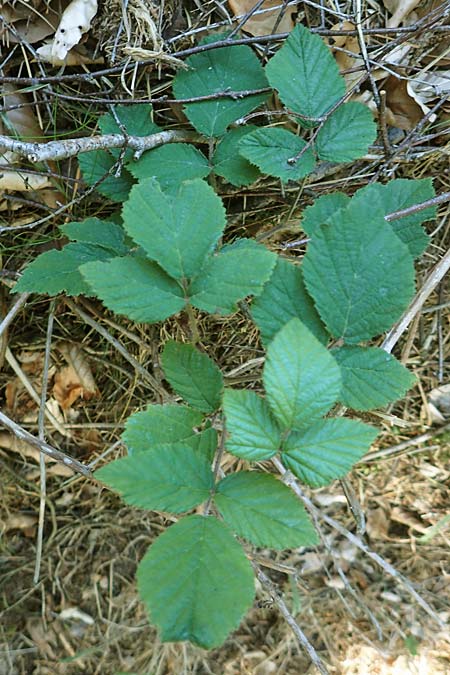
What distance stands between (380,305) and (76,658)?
1216 mm

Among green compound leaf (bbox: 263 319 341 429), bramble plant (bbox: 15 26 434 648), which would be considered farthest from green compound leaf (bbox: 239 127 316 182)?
green compound leaf (bbox: 263 319 341 429)

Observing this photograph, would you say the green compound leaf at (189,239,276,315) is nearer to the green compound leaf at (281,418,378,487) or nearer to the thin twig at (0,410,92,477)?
the green compound leaf at (281,418,378,487)

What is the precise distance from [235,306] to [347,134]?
37 centimetres

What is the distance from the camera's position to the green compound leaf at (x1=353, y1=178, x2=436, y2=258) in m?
0.82

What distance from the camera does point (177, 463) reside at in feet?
1.99

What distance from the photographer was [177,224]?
0.69m

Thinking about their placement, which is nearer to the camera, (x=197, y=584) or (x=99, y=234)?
(x=197, y=584)

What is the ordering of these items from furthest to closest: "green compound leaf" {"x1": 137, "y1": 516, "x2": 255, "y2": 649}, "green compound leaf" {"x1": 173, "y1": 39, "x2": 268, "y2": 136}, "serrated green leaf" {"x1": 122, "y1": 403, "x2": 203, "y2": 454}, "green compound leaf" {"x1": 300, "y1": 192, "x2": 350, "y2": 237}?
"green compound leaf" {"x1": 173, "y1": 39, "x2": 268, "y2": 136} → "green compound leaf" {"x1": 300, "y1": 192, "x2": 350, "y2": 237} → "serrated green leaf" {"x1": 122, "y1": 403, "x2": 203, "y2": 454} → "green compound leaf" {"x1": 137, "y1": 516, "x2": 255, "y2": 649}

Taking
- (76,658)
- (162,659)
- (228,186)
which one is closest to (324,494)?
(162,659)

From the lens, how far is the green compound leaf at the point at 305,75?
2.83 feet

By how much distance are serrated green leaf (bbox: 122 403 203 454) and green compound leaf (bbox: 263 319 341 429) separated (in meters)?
0.13

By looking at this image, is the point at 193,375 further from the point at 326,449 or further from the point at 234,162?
the point at 234,162

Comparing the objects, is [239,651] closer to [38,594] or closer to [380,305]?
[38,594]

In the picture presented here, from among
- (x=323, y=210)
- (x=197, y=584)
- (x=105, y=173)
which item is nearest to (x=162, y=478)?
(x=197, y=584)
